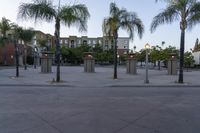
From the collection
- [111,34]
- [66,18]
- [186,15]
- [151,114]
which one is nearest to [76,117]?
A: [151,114]

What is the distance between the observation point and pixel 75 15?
24359 mm

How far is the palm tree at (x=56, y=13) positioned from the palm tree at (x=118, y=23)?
4.22 meters

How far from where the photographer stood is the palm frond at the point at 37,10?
78.4 ft

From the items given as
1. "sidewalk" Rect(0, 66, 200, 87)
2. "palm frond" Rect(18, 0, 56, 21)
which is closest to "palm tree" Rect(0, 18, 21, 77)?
"sidewalk" Rect(0, 66, 200, 87)

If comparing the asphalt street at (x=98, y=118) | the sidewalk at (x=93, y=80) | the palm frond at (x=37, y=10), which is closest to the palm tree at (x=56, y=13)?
the palm frond at (x=37, y=10)

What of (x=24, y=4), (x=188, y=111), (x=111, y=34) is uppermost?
(x=24, y=4)

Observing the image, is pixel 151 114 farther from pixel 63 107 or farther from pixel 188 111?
pixel 63 107

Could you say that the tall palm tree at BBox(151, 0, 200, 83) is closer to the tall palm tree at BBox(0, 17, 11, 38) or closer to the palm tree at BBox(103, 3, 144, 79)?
the palm tree at BBox(103, 3, 144, 79)

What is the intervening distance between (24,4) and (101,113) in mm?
16374

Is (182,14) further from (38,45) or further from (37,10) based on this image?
(38,45)

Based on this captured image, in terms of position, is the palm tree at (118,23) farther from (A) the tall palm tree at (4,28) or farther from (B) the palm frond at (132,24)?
(A) the tall palm tree at (4,28)

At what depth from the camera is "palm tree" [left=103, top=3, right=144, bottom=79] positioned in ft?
93.4

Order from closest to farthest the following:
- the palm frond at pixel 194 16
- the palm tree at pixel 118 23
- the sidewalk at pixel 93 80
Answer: the sidewalk at pixel 93 80 < the palm frond at pixel 194 16 < the palm tree at pixel 118 23

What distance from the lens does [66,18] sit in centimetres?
2403
